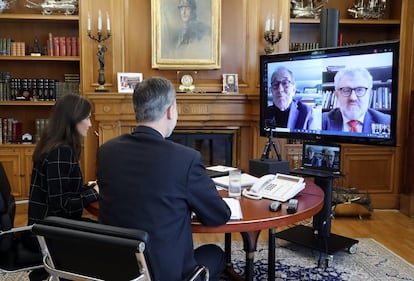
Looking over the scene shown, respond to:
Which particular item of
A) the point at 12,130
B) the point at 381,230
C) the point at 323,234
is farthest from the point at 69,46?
the point at 381,230

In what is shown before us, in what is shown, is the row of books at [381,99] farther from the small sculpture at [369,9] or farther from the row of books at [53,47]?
the row of books at [53,47]

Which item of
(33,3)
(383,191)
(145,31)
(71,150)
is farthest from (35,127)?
(383,191)

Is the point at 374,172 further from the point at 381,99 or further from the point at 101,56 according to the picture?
the point at 101,56

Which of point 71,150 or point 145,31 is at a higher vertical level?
point 145,31

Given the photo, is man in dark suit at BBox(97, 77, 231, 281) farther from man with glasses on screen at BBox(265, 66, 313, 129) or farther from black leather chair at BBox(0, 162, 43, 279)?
man with glasses on screen at BBox(265, 66, 313, 129)

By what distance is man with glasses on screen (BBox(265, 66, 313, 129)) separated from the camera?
3.27 m

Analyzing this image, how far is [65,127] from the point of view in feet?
7.27

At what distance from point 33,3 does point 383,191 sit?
4161mm

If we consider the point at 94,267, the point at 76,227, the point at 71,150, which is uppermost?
the point at 71,150

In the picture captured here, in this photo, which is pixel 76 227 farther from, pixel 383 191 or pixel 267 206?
pixel 383 191

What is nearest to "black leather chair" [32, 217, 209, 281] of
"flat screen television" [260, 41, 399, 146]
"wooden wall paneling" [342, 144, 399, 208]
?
"flat screen television" [260, 41, 399, 146]

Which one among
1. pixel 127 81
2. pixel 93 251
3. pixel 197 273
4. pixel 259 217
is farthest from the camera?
pixel 127 81

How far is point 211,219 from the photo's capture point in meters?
1.66

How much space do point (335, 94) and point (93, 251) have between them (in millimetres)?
2184
